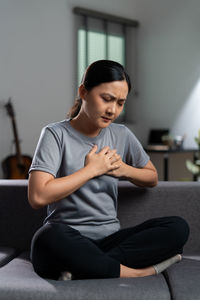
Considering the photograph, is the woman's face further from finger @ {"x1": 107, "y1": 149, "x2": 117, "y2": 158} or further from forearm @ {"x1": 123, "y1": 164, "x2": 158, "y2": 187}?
forearm @ {"x1": 123, "y1": 164, "x2": 158, "y2": 187}

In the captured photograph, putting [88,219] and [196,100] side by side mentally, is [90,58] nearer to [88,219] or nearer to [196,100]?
[196,100]

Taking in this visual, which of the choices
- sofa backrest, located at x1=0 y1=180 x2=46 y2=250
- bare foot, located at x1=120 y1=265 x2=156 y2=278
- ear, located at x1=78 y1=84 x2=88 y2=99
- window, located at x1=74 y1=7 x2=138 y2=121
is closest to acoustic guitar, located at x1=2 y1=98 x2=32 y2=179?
window, located at x1=74 y1=7 x2=138 y2=121

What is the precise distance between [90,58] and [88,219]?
358cm

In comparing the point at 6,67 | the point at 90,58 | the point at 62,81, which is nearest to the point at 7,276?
the point at 6,67

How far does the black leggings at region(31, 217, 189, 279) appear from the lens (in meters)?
1.35

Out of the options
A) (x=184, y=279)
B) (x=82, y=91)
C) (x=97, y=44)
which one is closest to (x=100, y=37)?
(x=97, y=44)

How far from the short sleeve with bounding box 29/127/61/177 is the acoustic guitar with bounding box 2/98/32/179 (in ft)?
8.58

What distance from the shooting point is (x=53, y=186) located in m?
1.38

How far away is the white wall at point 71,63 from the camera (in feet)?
14.1

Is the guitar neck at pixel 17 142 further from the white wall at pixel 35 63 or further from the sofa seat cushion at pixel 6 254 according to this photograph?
the sofa seat cushion at pixel 6 254

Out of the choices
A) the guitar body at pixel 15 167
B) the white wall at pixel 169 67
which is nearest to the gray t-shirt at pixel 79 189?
the guitar body at pixel 15 167

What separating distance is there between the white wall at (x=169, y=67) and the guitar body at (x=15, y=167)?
64.0 inches

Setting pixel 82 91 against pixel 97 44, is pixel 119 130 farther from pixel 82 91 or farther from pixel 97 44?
pixel 97 44

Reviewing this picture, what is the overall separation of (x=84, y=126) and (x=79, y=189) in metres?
0.23
